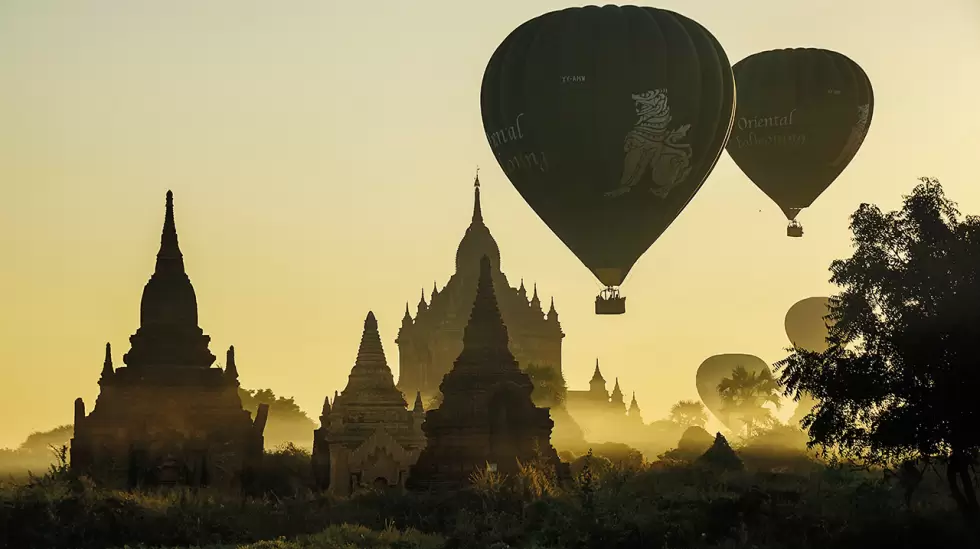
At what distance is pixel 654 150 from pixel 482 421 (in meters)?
15.9

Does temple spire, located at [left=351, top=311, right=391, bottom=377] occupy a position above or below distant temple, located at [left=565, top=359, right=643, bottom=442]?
below

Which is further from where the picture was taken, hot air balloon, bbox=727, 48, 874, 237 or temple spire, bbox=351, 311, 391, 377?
temple spire, bbox=351, 311, 391, 377

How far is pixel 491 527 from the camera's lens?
50469 mm

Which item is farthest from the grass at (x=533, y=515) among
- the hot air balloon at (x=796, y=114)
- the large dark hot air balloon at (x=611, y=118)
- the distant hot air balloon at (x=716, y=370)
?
the distant hot air balloon at (x=716, y=370)

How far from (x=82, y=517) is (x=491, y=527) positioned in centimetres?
1008

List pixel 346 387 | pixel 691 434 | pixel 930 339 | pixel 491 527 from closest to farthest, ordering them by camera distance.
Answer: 1. pixel 930 339
2. pixel 491 527
3. pixel 346 387
4. pixel 691 434

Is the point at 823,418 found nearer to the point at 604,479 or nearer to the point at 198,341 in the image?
the point at 604,479

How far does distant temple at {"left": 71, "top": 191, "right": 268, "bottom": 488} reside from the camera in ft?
230

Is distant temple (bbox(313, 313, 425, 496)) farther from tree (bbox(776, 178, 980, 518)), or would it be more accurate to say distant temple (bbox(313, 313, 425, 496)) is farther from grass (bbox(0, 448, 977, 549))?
tree (bbox(776, 178, 980, 518))

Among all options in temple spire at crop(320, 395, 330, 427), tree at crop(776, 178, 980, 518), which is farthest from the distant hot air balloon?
tree at crop(776, 178, 980, 518)

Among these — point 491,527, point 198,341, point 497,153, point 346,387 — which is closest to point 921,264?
point 491,527

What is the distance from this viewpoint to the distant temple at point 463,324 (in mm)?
139250

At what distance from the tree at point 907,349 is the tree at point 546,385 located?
78293 mm

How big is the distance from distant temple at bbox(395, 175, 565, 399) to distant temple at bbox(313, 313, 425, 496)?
5277 centimetres
